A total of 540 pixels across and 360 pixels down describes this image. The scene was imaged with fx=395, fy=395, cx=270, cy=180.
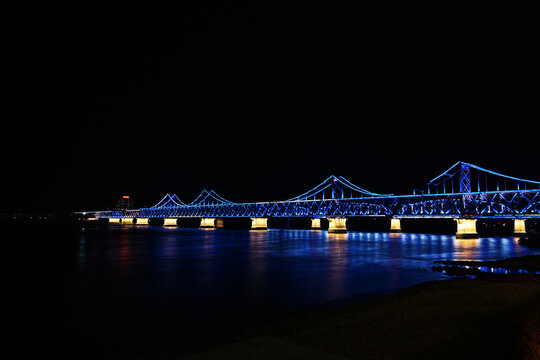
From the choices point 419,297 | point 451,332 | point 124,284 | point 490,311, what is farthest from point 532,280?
point 124,284

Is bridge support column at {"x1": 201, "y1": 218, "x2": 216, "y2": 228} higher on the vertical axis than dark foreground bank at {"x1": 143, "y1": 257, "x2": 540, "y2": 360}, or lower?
lower

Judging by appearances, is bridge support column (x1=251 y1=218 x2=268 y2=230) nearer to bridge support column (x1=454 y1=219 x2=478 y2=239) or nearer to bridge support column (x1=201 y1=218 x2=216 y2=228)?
bridge support column (x1=201 y1=218 x2=216 y2=228)

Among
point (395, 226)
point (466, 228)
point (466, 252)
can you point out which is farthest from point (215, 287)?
point (395, 226)

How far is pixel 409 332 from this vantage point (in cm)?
859

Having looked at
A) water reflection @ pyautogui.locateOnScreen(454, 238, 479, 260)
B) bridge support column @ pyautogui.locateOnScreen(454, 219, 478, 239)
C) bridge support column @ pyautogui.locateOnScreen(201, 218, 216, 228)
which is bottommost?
bridge support column @ pyautogui.locateOnScreen(201, 218, 216, 228)

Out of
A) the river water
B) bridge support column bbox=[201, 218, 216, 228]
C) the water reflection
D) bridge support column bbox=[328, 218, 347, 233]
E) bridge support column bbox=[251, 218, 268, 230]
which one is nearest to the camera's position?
the river water

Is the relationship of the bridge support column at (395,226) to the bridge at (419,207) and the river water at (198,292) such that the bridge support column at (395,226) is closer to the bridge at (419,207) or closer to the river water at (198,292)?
the bridge at (419,207)

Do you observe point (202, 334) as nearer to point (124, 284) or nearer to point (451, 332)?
point (451, 332)

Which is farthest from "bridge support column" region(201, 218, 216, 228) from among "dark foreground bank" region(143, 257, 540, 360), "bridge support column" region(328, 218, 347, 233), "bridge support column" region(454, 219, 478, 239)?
"dark foreground bank" region(143, 257, 540, 360)

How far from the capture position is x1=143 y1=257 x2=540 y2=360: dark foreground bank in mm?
7039

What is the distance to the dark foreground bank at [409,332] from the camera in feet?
23.1

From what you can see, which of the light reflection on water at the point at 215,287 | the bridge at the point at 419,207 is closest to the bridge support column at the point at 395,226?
the bridge at the point at 419,207

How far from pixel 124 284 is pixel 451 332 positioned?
16.5 m

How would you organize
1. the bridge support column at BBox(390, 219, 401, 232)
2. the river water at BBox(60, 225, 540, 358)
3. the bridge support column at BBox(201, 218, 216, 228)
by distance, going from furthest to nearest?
the bridge support column at BBox(201, 218, 216, 228) < the bridge support column at BBox(390, 219, 401, 232) < the river water at BBox(60, 225, 540, 358)
